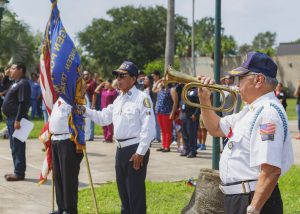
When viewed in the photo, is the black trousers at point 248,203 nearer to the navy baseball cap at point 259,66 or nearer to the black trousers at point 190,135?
the navy baseball cap at point 259,66

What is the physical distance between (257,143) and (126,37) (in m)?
70.9

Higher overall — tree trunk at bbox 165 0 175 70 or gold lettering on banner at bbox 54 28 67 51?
tree trunk at bbox 165 0 175 70

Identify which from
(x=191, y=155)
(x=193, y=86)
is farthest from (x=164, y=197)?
(x=191, y=155)

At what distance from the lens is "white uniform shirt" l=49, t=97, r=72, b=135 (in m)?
6.22

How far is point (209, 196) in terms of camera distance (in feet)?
19.8

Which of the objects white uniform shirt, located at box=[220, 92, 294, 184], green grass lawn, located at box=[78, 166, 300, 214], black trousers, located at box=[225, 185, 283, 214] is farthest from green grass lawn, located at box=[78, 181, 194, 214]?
white uniform shirt, located at box=[220, 92, 294, 184]

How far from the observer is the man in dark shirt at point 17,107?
26.8ft

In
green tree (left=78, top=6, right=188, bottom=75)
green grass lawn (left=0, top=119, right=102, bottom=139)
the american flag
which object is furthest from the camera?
green tree (left=78, top=6, right=188, bottom=75)

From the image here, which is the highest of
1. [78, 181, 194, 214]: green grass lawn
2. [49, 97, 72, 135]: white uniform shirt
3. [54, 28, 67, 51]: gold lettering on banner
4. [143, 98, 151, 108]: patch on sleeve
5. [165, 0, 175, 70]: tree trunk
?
[165, 0, 175, 70]: tree trunk

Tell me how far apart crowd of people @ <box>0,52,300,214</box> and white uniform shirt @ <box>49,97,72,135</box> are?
12 millimetres

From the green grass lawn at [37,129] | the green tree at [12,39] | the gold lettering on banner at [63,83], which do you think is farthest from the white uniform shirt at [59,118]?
the green tree at [12,39]

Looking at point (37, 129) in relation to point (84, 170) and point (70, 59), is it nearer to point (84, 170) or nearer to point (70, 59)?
point (84, 170)

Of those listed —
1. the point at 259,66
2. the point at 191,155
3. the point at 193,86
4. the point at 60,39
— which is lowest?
the point at 191,155

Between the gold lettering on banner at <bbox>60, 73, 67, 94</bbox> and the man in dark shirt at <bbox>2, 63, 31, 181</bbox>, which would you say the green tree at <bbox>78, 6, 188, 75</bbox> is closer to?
the man in dark shirt at <bbox>2, 63, 31, 181</bbox>
